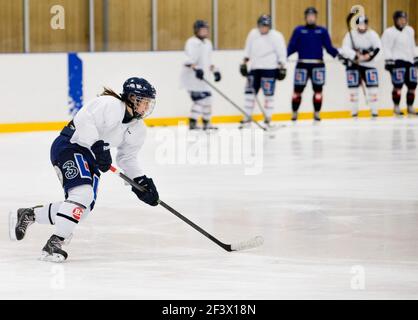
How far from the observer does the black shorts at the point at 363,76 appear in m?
17.5

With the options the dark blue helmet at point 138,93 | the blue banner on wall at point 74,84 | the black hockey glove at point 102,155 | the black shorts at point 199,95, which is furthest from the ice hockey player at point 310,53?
the black hockey glove at point 102,155

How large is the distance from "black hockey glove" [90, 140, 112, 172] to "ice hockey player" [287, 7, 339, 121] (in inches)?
412

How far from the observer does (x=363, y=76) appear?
17.6 metres

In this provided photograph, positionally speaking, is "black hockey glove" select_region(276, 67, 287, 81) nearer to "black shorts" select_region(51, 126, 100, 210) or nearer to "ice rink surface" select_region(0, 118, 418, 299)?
"ice rink surface" select_region(0, 118, 418, 299)

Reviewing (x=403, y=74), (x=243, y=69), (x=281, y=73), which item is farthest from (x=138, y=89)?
(x=403, y=74)

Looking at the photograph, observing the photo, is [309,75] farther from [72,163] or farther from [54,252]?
[54,252]

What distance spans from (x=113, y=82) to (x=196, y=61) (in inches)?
42.8

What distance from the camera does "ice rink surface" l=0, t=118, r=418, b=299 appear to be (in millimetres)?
5711

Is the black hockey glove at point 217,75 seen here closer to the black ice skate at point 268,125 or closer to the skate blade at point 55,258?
the black ice skate at point 268,125

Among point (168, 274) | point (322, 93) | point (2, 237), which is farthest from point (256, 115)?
point (168, 274)

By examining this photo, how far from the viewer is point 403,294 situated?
5477 mm
